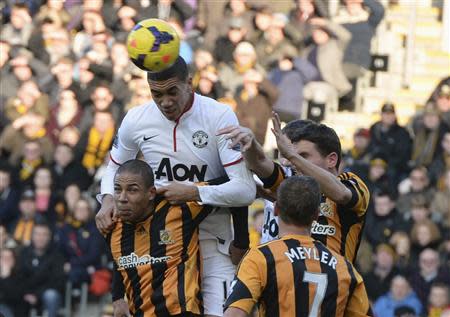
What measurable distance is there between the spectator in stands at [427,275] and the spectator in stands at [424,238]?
0.96 feet

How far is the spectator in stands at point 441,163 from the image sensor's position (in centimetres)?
1698

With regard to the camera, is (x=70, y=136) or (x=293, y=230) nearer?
(x=293, y=230)

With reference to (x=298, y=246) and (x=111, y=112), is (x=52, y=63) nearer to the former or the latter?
(x=111, y=112)

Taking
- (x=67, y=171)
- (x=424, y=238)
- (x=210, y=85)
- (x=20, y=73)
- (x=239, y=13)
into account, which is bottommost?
(x=424, y=238)

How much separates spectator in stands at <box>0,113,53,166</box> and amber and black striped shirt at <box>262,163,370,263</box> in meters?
9.58

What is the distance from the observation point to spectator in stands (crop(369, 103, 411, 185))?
1722 cm

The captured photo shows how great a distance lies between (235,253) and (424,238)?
7.26 m

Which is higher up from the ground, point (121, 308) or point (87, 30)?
point (121, 308)

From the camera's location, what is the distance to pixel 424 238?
52.5ft

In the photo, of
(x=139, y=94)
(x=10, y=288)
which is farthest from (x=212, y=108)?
(x=139, y=94)

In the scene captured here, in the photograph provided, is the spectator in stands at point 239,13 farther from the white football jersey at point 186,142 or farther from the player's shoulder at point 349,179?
the player's shoulder at point 349,179

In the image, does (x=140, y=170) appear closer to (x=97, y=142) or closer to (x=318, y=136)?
(x=318, y=136)

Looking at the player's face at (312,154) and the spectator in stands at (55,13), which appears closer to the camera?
the player's face at (312,154)

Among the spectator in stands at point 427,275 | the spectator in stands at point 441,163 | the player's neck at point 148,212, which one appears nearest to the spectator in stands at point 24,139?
the spectator in stands at point 441,163
